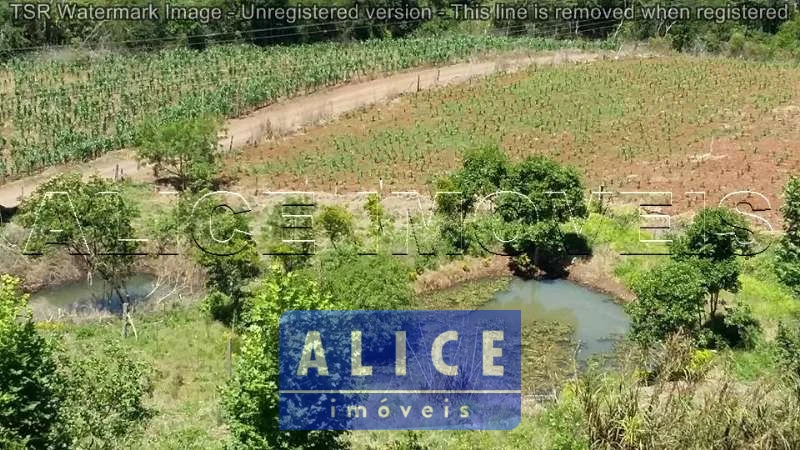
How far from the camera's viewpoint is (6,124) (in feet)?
121

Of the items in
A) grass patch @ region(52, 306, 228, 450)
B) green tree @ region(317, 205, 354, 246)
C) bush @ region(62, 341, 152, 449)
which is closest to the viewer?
bush @ region(62, 341, 152, 449)

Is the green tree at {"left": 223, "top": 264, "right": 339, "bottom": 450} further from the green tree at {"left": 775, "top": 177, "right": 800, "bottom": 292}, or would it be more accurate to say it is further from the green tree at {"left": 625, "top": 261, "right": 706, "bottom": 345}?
the green tree at {"left": 775, "top": 177, "right": 800, "bottom": 292}

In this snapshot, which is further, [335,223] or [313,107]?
[313,107]

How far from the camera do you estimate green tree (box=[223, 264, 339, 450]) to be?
13422mm

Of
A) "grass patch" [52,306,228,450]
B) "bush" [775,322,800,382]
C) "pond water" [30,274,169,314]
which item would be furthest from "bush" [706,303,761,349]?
"pond water" [30,274,169,314]

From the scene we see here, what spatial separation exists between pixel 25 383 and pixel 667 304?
1375 centimetres

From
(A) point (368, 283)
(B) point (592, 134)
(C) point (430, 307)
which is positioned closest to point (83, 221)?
(A) point (368, 283)

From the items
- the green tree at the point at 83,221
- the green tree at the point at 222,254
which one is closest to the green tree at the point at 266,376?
the green tree at the point at 222,254

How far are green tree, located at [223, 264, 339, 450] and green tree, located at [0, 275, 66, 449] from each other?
3263 millimetres

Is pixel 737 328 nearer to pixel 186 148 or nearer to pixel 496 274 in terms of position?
pixel 496 274

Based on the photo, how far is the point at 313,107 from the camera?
1594 inches

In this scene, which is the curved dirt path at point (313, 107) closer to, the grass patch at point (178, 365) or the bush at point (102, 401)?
the grass patch at point (178, 365)

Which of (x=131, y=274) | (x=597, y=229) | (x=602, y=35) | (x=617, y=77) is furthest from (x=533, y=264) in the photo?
(x=602, y=35)

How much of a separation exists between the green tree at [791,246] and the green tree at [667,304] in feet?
7.22
